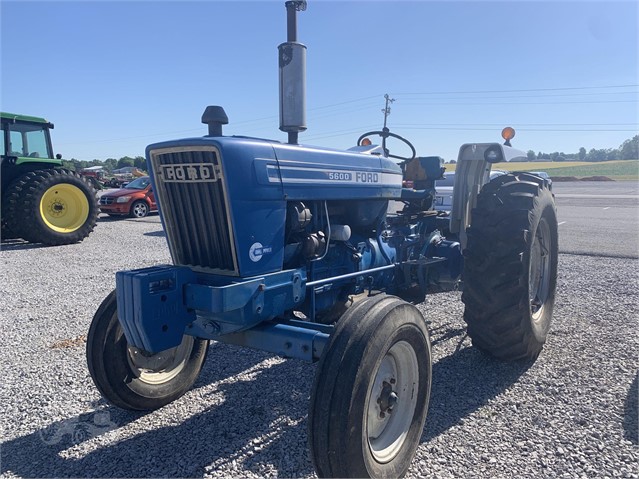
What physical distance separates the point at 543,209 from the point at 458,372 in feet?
4.88

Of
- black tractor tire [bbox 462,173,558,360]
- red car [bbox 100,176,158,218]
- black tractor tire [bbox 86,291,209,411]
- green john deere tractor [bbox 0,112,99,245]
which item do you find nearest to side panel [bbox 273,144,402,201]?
black tractor tire [bbox 462,173,558,360]

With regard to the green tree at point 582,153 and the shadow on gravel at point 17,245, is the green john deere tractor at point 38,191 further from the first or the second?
the green tree at point 582,153

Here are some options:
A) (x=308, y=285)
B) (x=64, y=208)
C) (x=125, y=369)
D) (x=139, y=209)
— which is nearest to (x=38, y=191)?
(x=64, y=208)

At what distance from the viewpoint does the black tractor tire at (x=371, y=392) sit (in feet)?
6.86

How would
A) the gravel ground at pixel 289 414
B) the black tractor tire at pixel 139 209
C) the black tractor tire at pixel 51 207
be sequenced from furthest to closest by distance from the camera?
1. the black tractor tire at pixel 139 209
2. the black tractor tire at pixel 51 207
3. the gravel ground at pixel 289 414

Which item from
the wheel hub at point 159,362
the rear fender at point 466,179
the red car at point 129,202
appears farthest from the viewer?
the red car at point 129,202

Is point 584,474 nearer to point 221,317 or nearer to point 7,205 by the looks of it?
point 221,317

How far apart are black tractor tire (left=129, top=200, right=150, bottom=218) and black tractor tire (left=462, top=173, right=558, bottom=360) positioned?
1354 centimetres

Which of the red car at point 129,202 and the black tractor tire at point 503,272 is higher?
the black tractor tire at point 503,272

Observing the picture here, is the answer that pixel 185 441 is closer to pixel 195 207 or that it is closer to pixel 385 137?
pixel 195 207

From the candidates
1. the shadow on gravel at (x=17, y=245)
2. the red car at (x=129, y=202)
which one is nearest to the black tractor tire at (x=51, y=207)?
the shadow on gravel at (x=17, y=245)

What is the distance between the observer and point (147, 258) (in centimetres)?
845

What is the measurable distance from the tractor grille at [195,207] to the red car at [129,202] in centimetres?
1326

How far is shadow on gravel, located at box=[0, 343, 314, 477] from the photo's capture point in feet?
8.26
